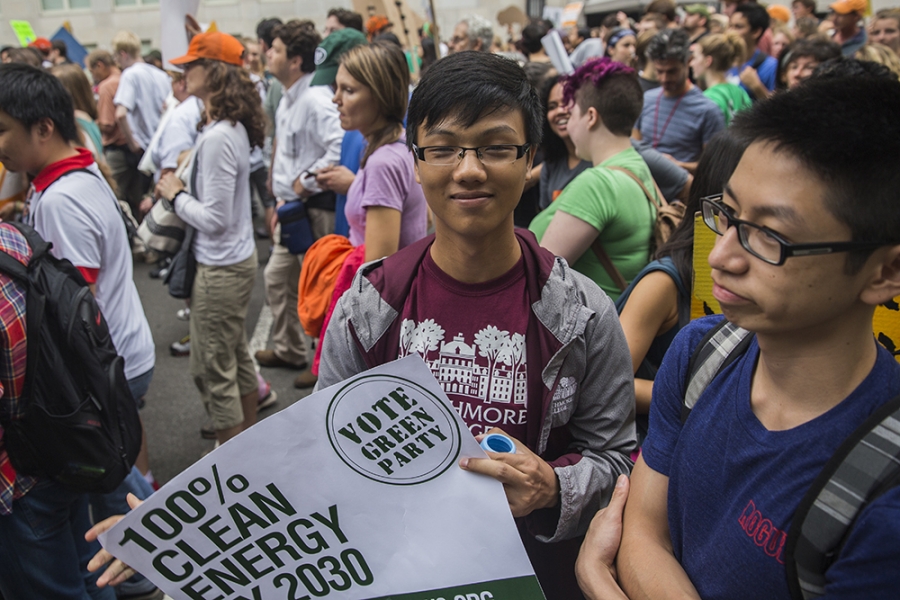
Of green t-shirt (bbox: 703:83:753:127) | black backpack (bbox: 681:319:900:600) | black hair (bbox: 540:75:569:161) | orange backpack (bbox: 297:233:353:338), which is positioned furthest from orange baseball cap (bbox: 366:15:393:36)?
black backpack (bbox: 681:319:900:600)

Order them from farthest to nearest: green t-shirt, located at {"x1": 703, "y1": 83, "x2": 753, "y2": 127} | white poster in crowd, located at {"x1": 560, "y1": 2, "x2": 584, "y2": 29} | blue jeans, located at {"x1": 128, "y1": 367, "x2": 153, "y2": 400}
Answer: white poster in crowd, located at {"x1": 560, "y1": 2, "x2": 584, "y2": 29} → green t-shirt, located at {"x1": 703, "y1": 83, "x2": 753, "y2": 127} → blue jeans, located at {"x1": 128, "y1": 367, "x2": 153, "y2": 400}

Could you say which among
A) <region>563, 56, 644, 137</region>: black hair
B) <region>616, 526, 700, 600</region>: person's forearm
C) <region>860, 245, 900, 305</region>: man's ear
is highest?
<region>860, 245, 900, 305</region>: man's ear

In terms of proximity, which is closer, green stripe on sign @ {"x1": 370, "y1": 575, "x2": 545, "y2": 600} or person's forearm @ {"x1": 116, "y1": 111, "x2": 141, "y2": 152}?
green stripe on sign @ {"x1": 370, "y1": 575, "x2": 545, "y2": 600}

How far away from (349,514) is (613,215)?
158 cm

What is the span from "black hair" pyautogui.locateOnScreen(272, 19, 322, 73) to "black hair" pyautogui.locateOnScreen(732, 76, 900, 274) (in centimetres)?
421

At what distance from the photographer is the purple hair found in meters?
2.78

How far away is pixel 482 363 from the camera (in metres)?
1.46

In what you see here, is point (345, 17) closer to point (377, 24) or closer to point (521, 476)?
point (377, 24)

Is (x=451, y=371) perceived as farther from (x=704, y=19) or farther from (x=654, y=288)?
(x=704, y=19)

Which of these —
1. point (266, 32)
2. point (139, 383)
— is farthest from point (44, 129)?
point (266, 32)

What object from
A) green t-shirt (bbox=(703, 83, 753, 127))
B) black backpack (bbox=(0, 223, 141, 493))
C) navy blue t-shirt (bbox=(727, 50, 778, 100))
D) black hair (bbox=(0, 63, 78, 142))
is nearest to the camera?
black backpack (bbox=(0, 223, 141, 493))

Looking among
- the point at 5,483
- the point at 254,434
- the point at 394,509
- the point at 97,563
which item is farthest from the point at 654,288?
the point at 5,483

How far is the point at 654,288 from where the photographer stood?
6.22 feet

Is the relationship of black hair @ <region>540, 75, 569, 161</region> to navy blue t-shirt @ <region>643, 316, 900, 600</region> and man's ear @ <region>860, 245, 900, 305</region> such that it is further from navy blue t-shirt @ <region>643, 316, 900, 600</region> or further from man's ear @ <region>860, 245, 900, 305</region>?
man's ear @ <region>860, 245, 900, 305</region>
